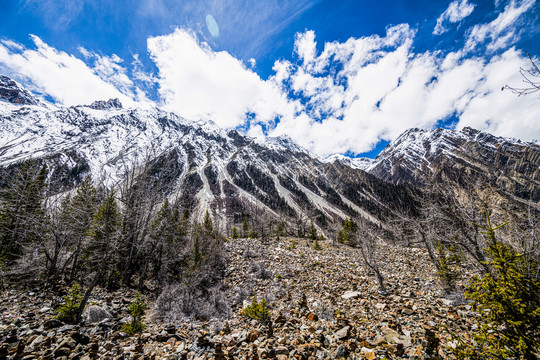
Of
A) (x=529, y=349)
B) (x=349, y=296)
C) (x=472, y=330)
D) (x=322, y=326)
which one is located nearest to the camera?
(x=529, y=349)

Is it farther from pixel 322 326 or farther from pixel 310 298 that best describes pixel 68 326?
pixel 310 298

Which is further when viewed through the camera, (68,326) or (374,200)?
(374,200)

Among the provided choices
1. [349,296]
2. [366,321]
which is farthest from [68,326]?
[349,296]

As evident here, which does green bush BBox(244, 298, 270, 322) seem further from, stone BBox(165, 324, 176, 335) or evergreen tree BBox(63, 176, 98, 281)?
evergreen tree BBox(63, 176, 98, 281)

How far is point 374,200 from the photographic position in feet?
533

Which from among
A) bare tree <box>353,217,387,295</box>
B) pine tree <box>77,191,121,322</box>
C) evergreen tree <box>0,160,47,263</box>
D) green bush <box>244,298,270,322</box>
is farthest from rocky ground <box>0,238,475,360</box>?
evergreen tree <box>0,160,47,263</box>

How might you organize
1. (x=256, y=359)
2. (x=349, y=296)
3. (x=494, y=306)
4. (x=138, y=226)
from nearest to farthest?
(x=494, y=306) < (x=256, y=359) < (x=349, y=296) < (x=138, y=226)

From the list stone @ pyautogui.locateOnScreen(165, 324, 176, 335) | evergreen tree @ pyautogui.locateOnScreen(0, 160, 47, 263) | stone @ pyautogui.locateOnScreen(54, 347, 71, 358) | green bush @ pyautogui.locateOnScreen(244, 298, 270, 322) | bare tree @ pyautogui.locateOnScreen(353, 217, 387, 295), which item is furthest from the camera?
evergreen tree @ pyautogui.locateOnScreen(0, 160, 47, 263)

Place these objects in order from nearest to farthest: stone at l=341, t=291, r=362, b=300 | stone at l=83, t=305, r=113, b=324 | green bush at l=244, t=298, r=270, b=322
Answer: green bush at l=244, t=298, r=270, b=322 → stone at l=83, t=305, r=113, b=324 → stone at l=341, t=291, r=362, b=300

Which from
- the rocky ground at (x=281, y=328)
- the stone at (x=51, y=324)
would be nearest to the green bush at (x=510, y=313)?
the rocky ground at (x=281, y=328)

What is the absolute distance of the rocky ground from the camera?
5.52 metres

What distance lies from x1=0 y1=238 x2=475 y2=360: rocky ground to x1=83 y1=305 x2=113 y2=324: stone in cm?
4

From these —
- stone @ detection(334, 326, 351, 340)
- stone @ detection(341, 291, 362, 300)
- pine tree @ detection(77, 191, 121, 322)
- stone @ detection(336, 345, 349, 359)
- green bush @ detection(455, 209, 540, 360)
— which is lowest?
stone @ detection(336, 345, 349, 359)

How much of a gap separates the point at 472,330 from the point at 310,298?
19.2ft
